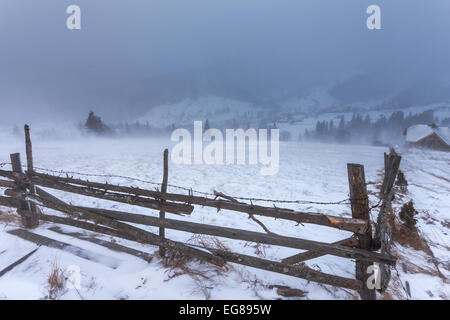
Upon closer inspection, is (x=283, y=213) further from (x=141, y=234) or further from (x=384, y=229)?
(x=141, y=234)

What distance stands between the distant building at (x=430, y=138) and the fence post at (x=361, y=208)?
179 ft

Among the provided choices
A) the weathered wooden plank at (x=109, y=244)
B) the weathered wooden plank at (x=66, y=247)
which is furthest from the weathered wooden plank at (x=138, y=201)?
the weathered wooden plank at (x=66, y=247)

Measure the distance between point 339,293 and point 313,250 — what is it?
117cm

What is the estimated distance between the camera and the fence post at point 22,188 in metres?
5.03

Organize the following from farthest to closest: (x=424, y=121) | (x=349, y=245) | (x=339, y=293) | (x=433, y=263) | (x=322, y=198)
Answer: (x=424, y=121), (x=322, y=198), (x=433, y=263), (x=339, y=293), (x=349, y=245)

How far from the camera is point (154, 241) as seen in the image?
4.06 metres

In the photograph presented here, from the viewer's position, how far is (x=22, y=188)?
5.14 meters

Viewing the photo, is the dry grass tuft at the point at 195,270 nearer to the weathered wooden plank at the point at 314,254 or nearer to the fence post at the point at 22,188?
the weathered wooden plank at the point at 314,254

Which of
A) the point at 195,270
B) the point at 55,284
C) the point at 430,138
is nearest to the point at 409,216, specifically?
the point at 195,270

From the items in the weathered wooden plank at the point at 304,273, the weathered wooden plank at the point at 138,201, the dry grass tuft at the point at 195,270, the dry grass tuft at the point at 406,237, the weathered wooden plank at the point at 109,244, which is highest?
the weathered wooden plank at the point at 138,201

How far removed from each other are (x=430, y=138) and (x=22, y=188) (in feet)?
197

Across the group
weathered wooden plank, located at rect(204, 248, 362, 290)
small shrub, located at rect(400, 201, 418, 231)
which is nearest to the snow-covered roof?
small shrub, located at rect(400, 201, 418, 231)
